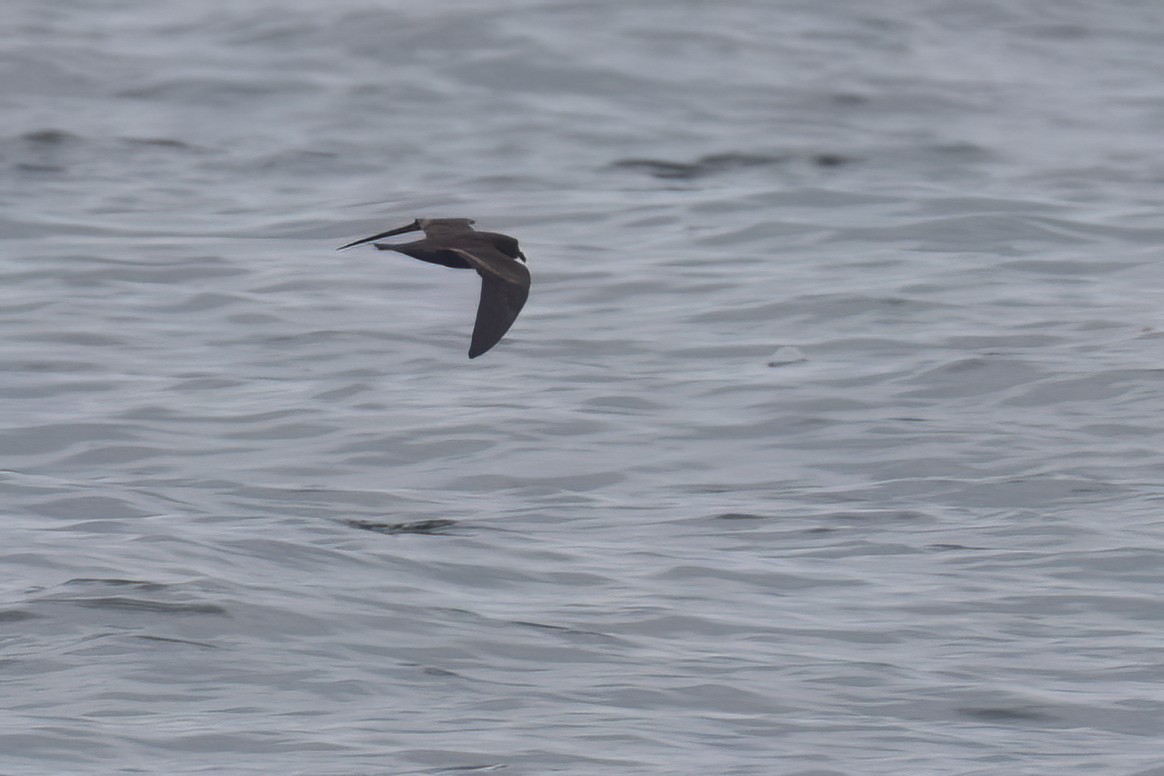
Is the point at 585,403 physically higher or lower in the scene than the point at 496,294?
lower

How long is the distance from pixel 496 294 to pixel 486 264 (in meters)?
0.18

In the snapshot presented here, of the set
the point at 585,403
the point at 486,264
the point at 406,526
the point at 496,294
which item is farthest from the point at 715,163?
the point at 496,294

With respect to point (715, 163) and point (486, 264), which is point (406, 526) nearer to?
point (486, 264)

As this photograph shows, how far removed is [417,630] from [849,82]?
10.3 meters

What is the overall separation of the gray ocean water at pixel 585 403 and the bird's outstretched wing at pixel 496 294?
88 centimetres

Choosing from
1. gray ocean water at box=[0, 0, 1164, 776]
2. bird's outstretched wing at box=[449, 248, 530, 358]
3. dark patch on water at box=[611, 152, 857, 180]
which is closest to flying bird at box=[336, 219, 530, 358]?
bird's outstretched wing at box=[449, 248, 530, 358]

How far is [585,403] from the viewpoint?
9.35 m

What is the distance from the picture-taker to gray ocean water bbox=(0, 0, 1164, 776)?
612 centimetres

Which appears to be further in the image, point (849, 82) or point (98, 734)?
point (849, 82)

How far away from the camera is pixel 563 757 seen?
5707mm

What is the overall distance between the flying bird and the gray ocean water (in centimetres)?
89

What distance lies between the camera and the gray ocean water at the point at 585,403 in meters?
6.12

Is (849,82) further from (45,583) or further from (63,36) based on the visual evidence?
(45,583)

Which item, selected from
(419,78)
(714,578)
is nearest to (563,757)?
(714,578)
